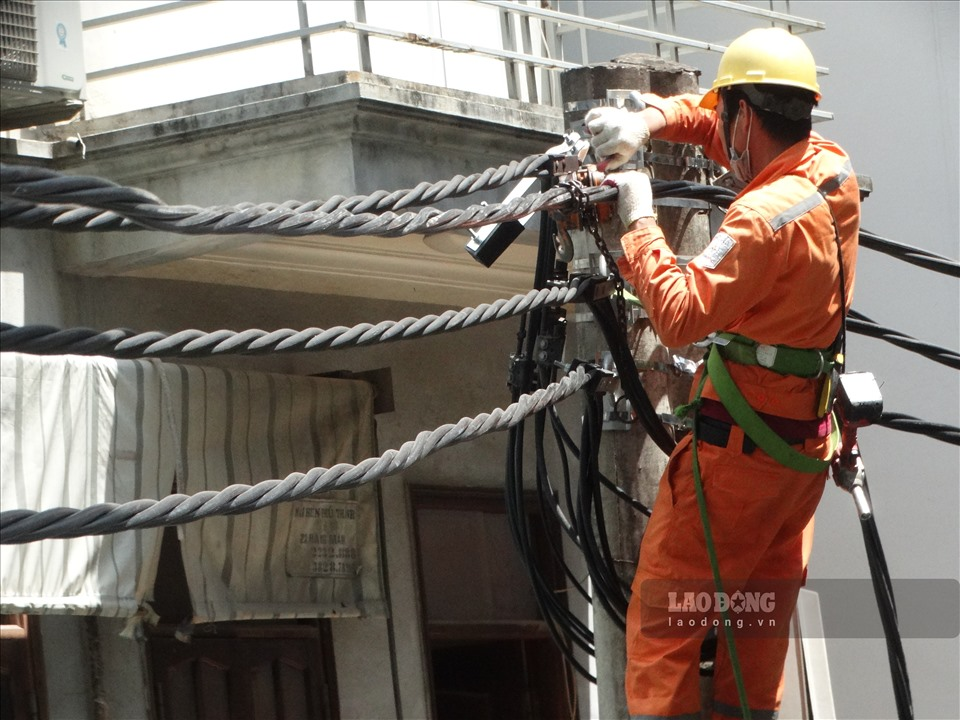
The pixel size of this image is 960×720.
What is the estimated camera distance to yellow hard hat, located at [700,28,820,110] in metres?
3.82

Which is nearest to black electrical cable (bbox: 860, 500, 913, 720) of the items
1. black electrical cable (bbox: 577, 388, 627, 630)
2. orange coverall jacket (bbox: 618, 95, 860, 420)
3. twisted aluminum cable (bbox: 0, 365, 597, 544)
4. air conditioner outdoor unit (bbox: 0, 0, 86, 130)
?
orange coverall jacket (bbox: 618, 95, 860, 420)

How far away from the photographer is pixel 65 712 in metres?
6.12

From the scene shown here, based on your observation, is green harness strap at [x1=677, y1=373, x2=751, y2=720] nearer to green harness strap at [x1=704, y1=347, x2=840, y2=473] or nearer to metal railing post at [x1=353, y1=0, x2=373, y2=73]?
green harness strap at [x1=704, y1=347, x2=840, y2=473]

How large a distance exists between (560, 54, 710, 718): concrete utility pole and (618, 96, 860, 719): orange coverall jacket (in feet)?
0.72

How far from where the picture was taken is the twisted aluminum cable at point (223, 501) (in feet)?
8.57

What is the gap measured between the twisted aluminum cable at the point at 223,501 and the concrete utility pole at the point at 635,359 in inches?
15.9

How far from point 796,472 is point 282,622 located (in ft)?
12.3

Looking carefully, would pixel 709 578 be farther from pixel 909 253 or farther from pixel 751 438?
pixel 909 253

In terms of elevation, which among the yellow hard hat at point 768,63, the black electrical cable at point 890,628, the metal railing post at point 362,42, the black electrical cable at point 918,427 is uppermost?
the metal railing post at point 362,42

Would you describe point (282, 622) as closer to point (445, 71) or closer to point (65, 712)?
point (65, 712)

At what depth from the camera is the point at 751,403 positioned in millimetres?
3758

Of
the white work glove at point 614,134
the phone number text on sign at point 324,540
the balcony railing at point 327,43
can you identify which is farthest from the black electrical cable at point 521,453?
the phone number text on sign at point 324,540

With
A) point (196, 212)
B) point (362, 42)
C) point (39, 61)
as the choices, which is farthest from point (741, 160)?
point (39, 61)

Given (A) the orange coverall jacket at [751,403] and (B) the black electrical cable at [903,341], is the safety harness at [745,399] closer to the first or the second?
(A) the orange coverall jacket at [751,403]
